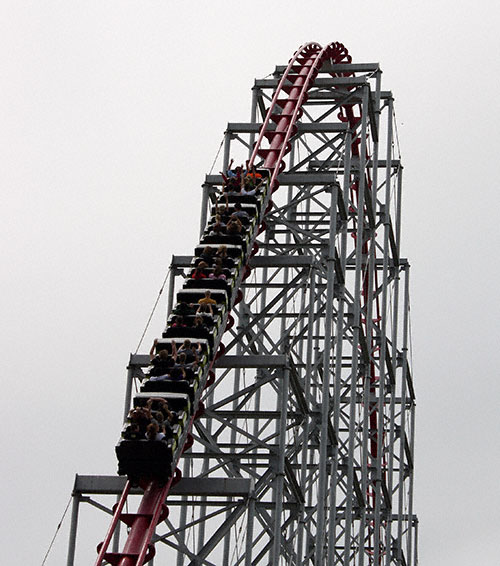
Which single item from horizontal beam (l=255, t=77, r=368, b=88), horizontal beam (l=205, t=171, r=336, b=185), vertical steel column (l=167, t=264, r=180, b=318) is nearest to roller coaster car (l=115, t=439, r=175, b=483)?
vertical steel column (l=167, t=264, r=180, b=318)

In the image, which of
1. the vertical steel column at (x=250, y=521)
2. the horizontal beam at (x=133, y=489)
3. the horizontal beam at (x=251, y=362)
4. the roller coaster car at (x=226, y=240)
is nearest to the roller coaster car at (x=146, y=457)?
the horizontal beam at (x=133, y=489)

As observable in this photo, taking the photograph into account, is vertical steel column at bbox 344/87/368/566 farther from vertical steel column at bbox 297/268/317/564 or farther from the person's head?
the person's head

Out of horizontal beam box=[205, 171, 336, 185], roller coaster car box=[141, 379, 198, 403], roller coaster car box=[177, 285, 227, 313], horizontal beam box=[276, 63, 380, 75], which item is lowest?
roller coaster car box=[141, 379, 198, 403]

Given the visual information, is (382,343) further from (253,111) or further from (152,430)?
(152,430)

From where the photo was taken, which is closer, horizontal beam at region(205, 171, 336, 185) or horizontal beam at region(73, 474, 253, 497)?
horizontal beam at region(73, 474, 253, 497)

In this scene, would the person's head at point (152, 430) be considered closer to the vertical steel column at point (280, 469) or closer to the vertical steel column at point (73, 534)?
the vertical steel column at point (73, 534)

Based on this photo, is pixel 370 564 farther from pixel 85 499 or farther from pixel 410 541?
pixel 85 499

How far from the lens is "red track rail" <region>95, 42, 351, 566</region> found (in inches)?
722

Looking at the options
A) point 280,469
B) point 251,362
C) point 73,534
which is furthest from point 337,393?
point 73,534

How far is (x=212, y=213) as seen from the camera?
23812 mm

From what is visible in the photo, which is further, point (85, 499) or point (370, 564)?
point (370, 564)

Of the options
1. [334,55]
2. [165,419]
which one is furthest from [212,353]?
[334,55]

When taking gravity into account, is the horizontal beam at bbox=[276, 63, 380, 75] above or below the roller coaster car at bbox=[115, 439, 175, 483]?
above

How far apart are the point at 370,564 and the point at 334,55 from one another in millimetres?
11170
